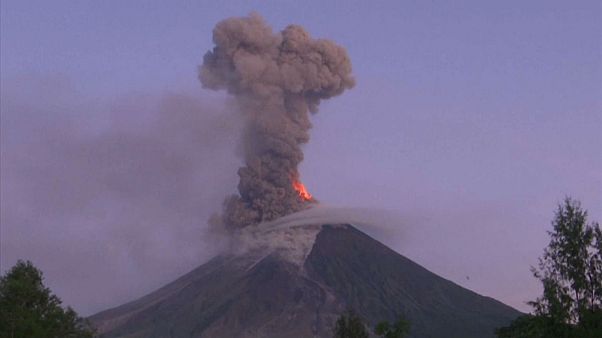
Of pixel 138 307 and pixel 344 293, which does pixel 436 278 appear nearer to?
pixel 344 293

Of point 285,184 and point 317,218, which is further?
point 317,218

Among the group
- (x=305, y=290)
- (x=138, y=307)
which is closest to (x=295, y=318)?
(x=305, y=290)

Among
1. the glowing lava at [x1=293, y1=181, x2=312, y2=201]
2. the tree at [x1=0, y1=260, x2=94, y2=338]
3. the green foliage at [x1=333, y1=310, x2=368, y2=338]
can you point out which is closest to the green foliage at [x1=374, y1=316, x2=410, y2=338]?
the green foliage at [x1=333, y1=310, x2=368, y2=338]

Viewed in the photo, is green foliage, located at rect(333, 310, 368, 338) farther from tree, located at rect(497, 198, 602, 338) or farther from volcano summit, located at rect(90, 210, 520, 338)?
volcano summit, located at rect(90, 210, 520, 338)

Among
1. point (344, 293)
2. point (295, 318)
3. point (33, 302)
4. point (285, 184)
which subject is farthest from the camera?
point (344, 293)

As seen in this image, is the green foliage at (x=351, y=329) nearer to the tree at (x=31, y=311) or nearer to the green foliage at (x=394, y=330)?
the green foliage at (x=394, y=330)

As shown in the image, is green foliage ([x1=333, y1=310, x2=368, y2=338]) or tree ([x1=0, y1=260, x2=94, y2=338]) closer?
tree ([x1=0, y1=260, x2=94, y2=338])
